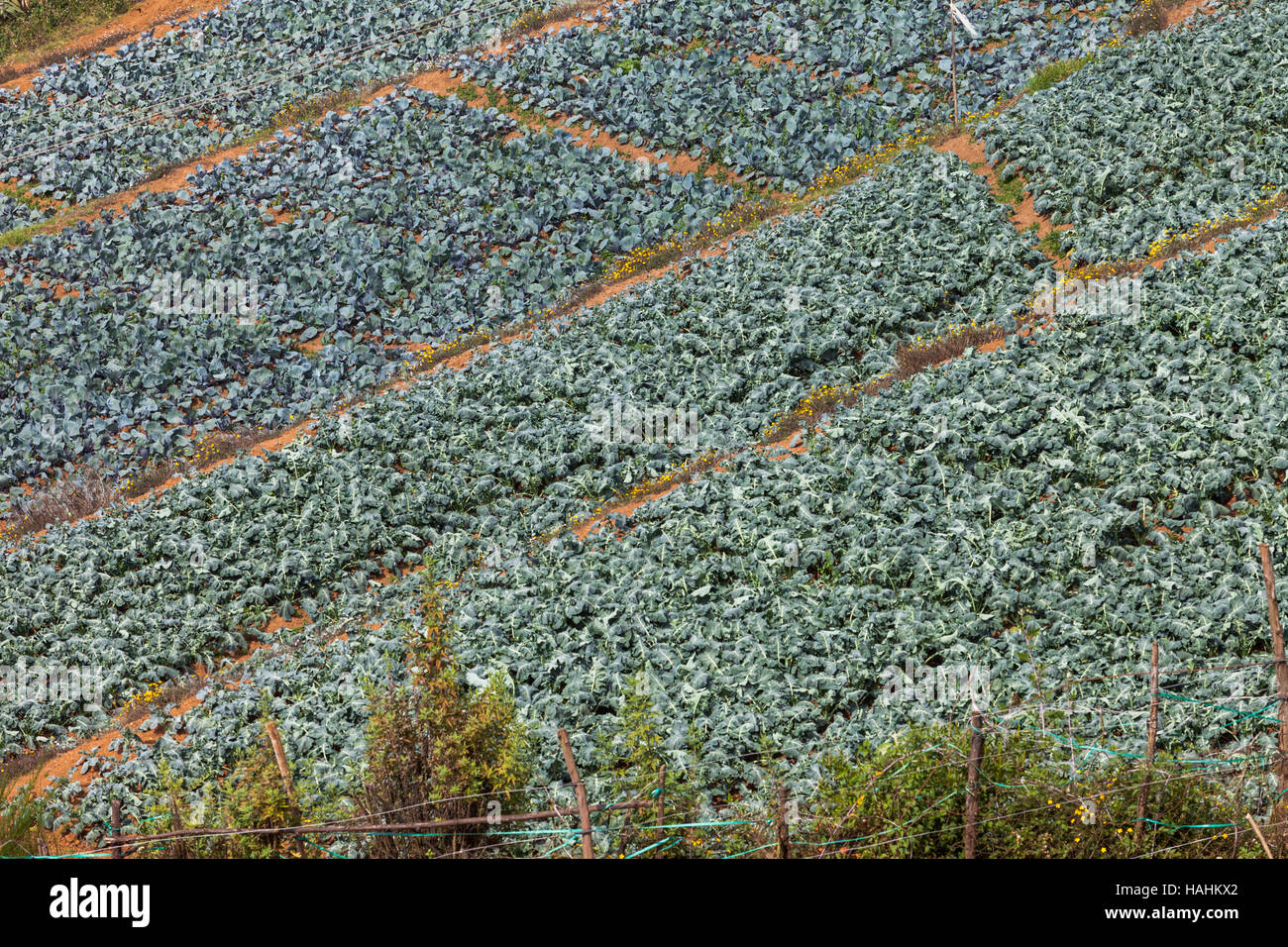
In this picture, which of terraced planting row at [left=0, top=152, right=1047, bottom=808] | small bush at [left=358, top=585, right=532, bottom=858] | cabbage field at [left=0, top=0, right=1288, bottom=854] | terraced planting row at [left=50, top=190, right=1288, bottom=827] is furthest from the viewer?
terraced planting row at [left=0, top=152, right=1047, bottom=808]

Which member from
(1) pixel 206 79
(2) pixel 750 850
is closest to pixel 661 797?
(2) pixel 750 850

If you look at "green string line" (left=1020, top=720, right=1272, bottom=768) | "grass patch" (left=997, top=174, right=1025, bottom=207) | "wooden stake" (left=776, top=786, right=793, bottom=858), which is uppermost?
"grass patch" (left=997, top=174, right=1025, bottom=207)

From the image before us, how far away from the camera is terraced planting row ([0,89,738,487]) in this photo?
2173 cm

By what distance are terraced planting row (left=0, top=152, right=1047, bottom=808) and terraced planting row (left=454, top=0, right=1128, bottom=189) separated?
456 cm

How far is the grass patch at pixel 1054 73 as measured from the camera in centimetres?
2472

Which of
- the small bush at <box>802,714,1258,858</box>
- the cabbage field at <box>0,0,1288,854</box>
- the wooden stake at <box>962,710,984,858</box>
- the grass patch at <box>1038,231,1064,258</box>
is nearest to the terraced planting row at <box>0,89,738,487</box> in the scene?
the cabbage field at <box>0,0,1288,854</box>

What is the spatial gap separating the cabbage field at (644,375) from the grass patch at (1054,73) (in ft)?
1.57

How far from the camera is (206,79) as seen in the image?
32500 mm

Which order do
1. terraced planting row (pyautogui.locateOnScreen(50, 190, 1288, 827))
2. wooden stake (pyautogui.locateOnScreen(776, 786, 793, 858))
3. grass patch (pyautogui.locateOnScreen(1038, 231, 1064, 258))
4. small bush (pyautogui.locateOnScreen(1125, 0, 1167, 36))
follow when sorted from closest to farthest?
1. wooden stake (pyautogui.locateOnScreen(776, 786, 793, 858))
2. terraced planting row (pyautogui.locateOnScreen(50, 190, 1288, 827))
3. grass patch (pyautogui.locateOnScreen(1038, 231, 1064, 258))
4. small bush (pyautogui.locateOnScreen(1125, 0, 1167, 36))

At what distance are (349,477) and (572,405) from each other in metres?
3.29

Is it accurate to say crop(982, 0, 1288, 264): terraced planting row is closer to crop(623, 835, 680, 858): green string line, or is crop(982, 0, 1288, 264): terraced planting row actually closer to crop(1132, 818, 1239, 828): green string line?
crop(1132, 818, 1239, 828): green string line

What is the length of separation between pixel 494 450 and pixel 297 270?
850 cm

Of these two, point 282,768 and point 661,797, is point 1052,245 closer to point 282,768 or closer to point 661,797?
point 661,797

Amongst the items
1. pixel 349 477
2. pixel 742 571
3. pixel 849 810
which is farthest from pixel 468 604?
pixel 849 810
